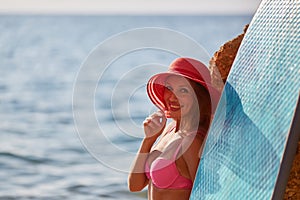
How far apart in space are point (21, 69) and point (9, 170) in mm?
9981

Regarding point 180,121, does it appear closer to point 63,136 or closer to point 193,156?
point 193,156

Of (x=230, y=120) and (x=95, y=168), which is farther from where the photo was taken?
(x=95, y=168)

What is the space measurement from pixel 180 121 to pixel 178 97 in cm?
10

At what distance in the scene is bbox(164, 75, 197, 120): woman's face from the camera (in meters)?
2.68

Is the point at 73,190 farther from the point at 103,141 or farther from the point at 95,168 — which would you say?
the point at 103,141

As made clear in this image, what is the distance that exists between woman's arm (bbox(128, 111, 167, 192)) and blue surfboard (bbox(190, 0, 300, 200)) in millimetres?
216

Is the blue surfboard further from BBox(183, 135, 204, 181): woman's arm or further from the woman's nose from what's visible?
the woman's nose

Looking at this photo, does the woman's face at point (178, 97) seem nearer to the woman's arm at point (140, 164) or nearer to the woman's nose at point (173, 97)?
the woman's nose at point (173, 97)

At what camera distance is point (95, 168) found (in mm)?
6508

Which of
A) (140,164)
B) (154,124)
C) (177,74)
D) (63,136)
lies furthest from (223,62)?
(63,136)

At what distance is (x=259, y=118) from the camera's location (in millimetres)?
2346

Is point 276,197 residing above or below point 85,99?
below

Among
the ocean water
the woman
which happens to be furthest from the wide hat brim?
the ocean water

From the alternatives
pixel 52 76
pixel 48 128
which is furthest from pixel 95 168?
pixel 52 76
